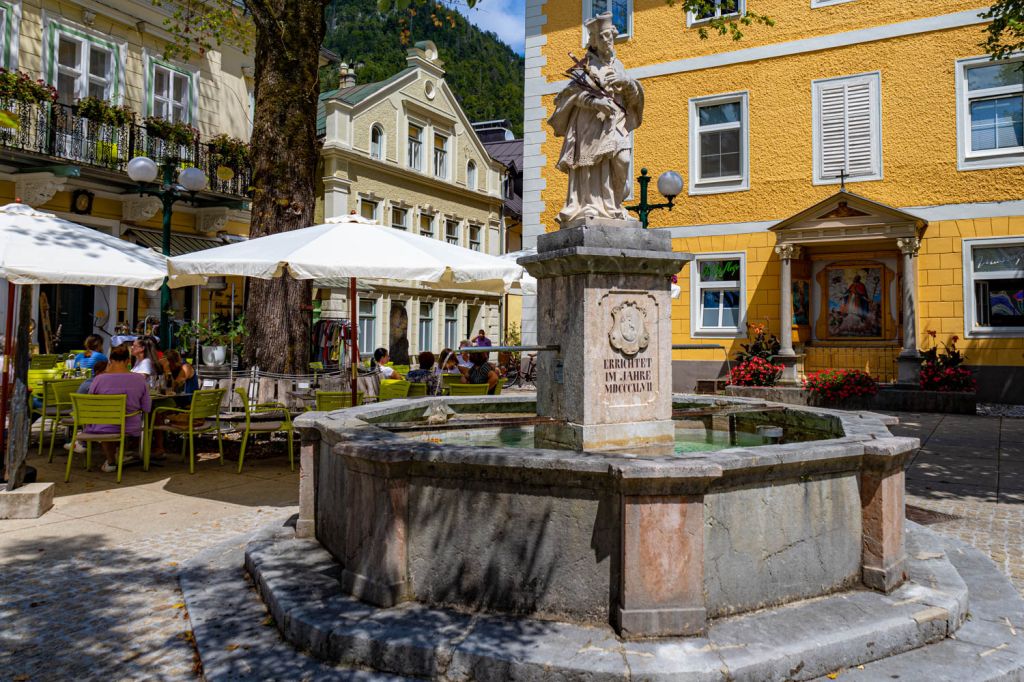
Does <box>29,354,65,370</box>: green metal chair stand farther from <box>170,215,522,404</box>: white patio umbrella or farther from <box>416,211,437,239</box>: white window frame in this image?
<box>416,211,437,239</box>: white window frame

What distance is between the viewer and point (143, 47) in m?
19.0

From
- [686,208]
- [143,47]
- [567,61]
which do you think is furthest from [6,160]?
[686,208]

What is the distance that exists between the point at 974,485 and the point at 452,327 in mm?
24693

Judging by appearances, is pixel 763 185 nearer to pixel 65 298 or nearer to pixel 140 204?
pixel 140 204

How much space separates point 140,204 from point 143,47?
4.41 m

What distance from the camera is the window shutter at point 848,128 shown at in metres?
15.6

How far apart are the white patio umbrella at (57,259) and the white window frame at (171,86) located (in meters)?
13.8

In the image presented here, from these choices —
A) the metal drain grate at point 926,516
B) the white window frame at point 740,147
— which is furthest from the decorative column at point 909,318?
the metal drain grate at point 926,516

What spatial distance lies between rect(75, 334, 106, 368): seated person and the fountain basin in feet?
27.5

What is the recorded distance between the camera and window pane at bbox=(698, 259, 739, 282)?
16875 millimetres

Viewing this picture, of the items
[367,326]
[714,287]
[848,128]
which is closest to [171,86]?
[367,326]

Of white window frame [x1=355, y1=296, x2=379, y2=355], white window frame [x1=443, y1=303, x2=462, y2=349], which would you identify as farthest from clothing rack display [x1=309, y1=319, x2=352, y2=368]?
white window frame [x1=443, y1=303, x2=462, y2=349]

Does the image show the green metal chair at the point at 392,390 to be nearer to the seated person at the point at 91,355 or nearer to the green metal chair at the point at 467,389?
the green metal chair at the point at 467,389

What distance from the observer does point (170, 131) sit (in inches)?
722
